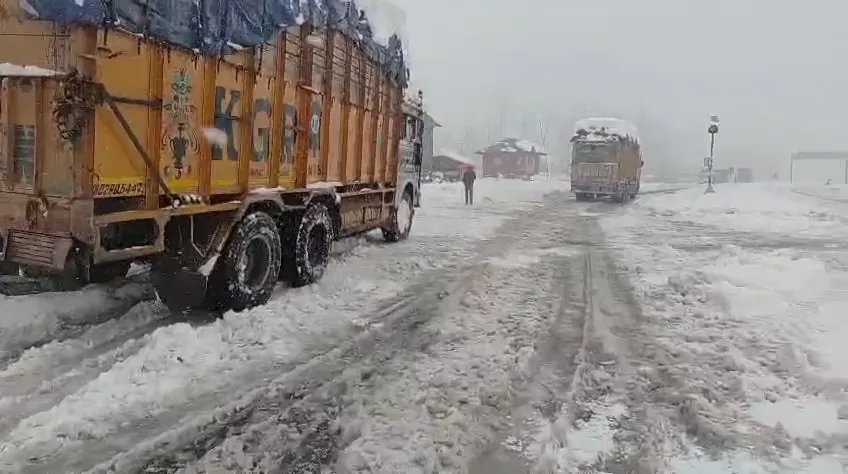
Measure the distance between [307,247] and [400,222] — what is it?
5.62m

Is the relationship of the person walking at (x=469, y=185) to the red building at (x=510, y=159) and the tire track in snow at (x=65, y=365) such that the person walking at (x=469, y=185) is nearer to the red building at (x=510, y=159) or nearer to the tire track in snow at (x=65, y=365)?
the tire track in snow at (x=65, y=365)

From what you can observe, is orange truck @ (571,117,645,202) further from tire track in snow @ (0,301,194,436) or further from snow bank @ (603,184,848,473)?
tire track in snow @ (0,301,194,436)

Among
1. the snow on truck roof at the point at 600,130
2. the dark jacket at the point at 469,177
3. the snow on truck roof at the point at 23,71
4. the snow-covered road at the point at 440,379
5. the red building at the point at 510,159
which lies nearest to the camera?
the snow-covered road at the point at 440,379

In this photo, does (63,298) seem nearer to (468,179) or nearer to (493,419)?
(493,419)

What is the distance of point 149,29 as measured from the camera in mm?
5797

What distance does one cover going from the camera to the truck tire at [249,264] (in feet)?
23.5

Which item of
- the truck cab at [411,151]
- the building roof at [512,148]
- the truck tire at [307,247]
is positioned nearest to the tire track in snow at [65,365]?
the truck tire at [307,247]

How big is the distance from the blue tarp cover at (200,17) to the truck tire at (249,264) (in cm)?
185

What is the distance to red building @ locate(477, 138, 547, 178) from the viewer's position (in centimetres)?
8250

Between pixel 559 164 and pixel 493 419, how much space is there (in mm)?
117663

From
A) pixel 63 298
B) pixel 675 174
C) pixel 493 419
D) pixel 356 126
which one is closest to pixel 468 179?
pixel 356 126

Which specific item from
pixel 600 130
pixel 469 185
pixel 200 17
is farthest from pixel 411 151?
pixel 600 130

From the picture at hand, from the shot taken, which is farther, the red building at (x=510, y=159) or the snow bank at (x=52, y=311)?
the red building at (x=510, y=159)

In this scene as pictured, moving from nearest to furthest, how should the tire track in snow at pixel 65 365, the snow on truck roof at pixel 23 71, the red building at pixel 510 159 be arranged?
the tire track in snow at pixel 65 365 → the snow on truck roof at pixel 23 71 → the red building at pixel 510 159
